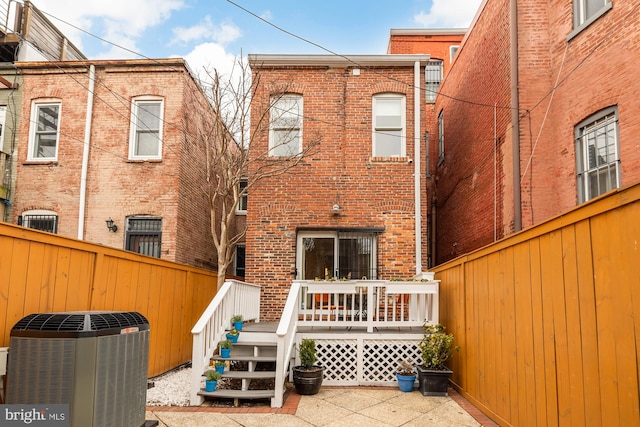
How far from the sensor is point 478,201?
9555 millimetres

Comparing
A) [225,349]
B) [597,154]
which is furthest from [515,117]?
[225,349]

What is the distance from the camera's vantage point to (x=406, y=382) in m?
6.19

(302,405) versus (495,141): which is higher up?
(495,141)

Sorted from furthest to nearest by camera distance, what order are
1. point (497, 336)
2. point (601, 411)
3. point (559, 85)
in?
point (559, 85)
point (497, 336)
point (601, 411)

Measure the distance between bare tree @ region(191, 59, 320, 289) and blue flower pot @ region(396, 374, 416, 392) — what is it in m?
3.91

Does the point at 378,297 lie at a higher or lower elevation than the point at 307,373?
higher

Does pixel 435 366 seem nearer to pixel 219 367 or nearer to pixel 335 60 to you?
pixel 219 367

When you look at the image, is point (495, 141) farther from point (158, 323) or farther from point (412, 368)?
point (158, 323)

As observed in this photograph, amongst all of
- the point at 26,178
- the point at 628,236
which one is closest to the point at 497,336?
the point at 628,236

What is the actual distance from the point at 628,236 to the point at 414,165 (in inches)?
282

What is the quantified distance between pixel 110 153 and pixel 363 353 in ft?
25.8

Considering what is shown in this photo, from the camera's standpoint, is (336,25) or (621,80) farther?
(336,25)

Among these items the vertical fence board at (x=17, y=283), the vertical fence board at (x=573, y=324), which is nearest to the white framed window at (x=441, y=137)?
the vertical fence board at (x=573, y=324)

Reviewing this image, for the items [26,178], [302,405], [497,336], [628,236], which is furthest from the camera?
[26,178]
